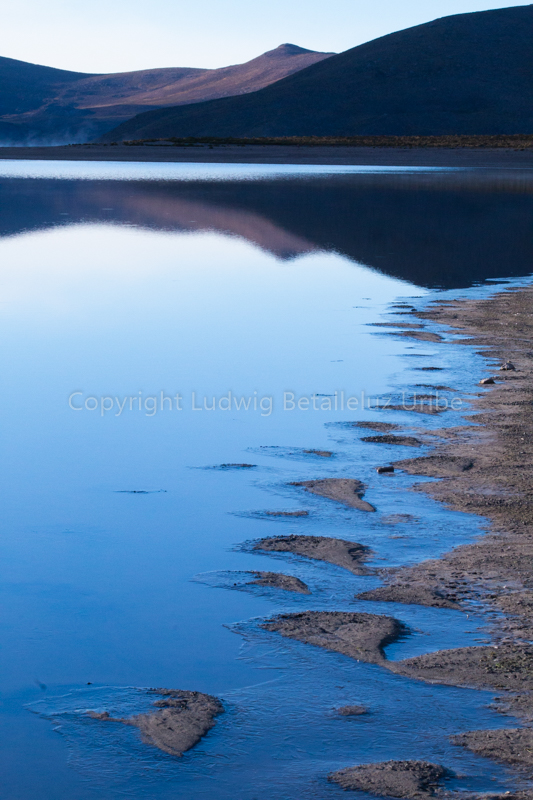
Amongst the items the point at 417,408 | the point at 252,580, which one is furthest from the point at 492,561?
the point at 417,408

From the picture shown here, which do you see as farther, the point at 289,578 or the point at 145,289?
the point at 145,289

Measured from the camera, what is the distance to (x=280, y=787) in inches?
114

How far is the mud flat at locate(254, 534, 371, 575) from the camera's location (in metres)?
4.46

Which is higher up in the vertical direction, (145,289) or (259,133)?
(259,133)

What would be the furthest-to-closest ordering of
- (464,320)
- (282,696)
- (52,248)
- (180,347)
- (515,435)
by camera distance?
(52,248), (464,320), (180,347), (515,435), (282,696)

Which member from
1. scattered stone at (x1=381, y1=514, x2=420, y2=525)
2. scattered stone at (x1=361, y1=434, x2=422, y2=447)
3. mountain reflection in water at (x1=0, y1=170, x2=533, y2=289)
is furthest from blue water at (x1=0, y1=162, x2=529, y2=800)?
mountain reflection in water at (x1=0, y1=170, x2=533, y2=289)

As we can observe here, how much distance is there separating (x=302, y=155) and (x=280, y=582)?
62102 millimetres

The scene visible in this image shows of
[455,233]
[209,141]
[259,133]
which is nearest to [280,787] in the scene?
[455,233]

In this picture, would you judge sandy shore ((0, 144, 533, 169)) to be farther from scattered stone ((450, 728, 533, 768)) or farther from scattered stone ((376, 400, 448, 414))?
scattered stone ((450, 728, 533, 768))

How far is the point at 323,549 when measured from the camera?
180 inches

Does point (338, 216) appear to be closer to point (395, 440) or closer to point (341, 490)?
point (395, 440)

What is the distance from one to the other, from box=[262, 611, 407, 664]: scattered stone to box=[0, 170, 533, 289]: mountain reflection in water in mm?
9777

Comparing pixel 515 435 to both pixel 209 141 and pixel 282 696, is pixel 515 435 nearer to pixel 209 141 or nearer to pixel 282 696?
pixel 282 696

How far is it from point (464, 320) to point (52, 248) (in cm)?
837
